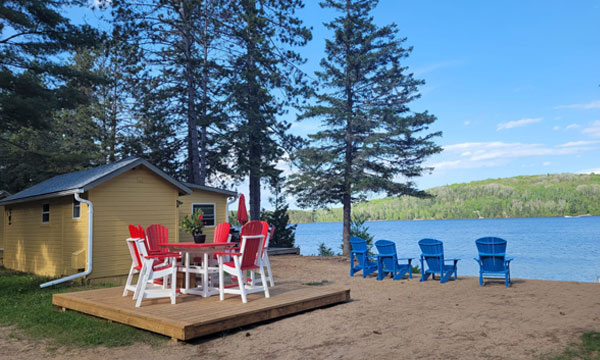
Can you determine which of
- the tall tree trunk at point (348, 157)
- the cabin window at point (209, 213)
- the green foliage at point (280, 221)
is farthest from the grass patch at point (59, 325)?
the green foliage at point (280, 221)

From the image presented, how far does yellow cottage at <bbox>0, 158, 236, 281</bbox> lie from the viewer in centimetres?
1009

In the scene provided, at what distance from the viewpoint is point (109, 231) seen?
10430mm

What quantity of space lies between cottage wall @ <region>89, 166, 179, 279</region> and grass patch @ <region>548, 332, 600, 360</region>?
9.46 meters

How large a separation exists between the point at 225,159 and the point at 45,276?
10.2m

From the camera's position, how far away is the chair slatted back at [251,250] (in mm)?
5891

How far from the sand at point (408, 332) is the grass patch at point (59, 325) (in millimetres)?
230

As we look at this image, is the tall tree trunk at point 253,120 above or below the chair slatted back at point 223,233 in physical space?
above

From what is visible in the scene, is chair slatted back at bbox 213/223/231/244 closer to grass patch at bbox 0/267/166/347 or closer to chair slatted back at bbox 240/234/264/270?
chair slatted back at bbox 240/234/264/270

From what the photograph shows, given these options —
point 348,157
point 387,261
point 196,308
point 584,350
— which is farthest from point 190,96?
point 584,350

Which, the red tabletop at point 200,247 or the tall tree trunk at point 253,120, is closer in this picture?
the red tabletop at point 200,247

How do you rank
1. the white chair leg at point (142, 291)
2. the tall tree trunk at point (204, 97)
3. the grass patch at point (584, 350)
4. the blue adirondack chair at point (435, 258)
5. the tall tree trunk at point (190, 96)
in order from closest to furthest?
the grass patch at point (584, 350)
the white chair leg at point (142, 291)
the blue adirondack chair at point (435, 258)
the tall tree trunk at point (190, 96)
the tall tree trunk at point (204, 97)

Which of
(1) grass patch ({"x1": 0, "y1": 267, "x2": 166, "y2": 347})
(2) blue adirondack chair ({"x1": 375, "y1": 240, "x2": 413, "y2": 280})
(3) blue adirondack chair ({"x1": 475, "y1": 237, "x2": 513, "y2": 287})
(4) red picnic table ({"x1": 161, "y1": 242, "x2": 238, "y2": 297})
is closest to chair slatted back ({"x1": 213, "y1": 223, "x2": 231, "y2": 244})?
(4) red picnic table ({"x1": 161, "y1": 242, "x2": 238, "y2": 297})

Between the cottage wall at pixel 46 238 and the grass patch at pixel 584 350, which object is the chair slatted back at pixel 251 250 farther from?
the cottage wall at pixel 46 238

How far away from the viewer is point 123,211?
10773mm
